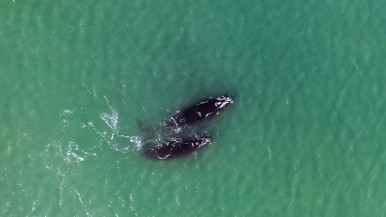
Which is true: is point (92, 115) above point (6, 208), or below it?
above

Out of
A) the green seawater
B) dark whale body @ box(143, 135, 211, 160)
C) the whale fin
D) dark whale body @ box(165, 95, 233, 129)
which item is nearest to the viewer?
the green seawater

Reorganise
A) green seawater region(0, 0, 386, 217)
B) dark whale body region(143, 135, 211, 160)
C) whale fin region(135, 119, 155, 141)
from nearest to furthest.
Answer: green seawater region(0, 0, 386, 217)
dark whale body region(143, 135, 211, 160)
whale fin region(135, 119, 155, 141)

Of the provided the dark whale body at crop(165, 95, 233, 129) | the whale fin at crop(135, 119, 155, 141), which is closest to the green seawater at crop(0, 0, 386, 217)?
the whale fin at crop(135, 119, 155, 141)

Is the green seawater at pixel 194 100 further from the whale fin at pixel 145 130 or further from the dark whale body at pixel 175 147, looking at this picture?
the dark whale body at pixel 175 147

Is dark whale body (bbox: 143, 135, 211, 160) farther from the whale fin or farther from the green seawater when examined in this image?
the whale fin

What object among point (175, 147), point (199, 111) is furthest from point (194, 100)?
point (175, 147)

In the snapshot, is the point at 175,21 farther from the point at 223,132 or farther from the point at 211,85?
the point at 223,132

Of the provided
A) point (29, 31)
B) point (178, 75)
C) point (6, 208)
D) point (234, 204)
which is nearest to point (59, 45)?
point (29, 31)
